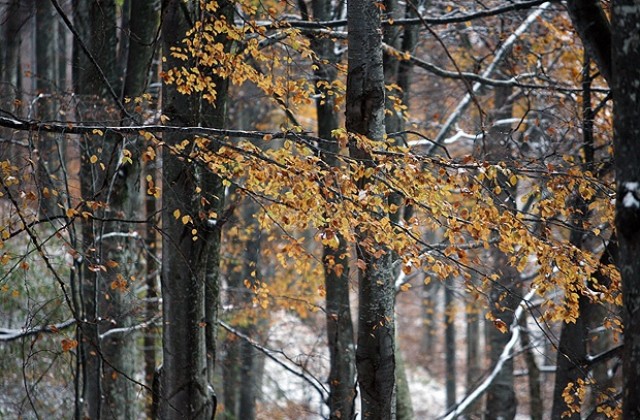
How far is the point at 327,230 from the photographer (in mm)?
4840

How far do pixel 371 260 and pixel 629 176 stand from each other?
213cm

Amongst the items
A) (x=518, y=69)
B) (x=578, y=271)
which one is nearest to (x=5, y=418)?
(x=578, y=271)

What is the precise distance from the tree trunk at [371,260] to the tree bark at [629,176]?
1.85 metres

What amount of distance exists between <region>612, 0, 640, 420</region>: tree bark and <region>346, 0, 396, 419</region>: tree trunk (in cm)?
185

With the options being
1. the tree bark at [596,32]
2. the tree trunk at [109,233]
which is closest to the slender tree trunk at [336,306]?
the tree trunk at [109,233]

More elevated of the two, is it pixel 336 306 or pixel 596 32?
pixel 596 32

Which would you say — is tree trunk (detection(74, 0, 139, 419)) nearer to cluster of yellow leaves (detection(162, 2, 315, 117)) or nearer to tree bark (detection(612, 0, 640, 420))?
cluster of yellow leaves (detection(162, 2, 315, 117))

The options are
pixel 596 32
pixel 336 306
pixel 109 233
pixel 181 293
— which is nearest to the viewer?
pixel 596 32

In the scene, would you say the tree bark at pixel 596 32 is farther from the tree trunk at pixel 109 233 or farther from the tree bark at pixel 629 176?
the tree trunk at pixel 109 233

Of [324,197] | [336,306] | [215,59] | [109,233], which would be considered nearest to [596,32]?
[324,197]

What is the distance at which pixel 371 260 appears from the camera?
5.23m

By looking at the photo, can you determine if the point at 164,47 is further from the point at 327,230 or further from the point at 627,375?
the point at 627,375

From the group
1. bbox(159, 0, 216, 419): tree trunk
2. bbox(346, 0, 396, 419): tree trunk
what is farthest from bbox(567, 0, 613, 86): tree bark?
bbox(159, 0, 216, 419): tree trunk

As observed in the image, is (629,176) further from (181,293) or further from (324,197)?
(181,293)
